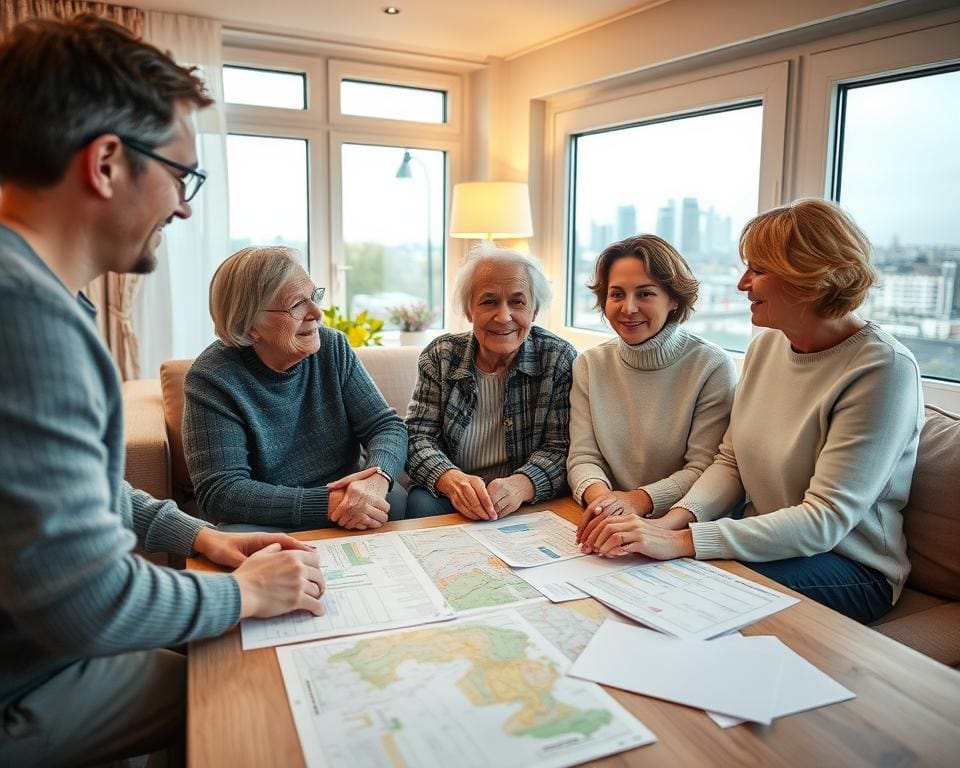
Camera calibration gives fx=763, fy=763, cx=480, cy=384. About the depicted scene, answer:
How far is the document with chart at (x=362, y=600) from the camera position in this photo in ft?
3.51

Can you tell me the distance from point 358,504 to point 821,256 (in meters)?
1.07

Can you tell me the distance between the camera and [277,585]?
1.10 metres

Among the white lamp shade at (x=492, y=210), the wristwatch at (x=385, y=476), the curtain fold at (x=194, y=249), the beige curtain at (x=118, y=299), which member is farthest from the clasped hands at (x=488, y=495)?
the curtain fold at (x=194, y=249)

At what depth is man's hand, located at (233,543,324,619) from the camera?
1.07 metres

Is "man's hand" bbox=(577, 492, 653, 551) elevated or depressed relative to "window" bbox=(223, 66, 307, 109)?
depressed

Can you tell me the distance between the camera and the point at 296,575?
112cm

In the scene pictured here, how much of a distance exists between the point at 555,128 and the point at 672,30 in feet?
3.58

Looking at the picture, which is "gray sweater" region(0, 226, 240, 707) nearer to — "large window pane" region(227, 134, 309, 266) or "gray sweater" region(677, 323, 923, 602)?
"gray sweater" region(677, 323, 923, 602)

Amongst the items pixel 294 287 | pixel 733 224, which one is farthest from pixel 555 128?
pixel 294 287

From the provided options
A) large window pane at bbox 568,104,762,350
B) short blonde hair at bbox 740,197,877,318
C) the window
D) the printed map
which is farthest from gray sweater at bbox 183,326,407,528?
the window

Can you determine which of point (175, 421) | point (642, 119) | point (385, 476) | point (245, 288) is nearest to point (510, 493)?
point (385, 476)

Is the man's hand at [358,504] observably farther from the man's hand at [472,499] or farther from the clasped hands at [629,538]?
the clasped hands at [629,538]

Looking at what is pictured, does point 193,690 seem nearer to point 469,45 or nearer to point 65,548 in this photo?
point 65,548

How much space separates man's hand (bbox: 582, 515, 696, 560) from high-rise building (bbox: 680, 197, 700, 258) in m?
2.35
